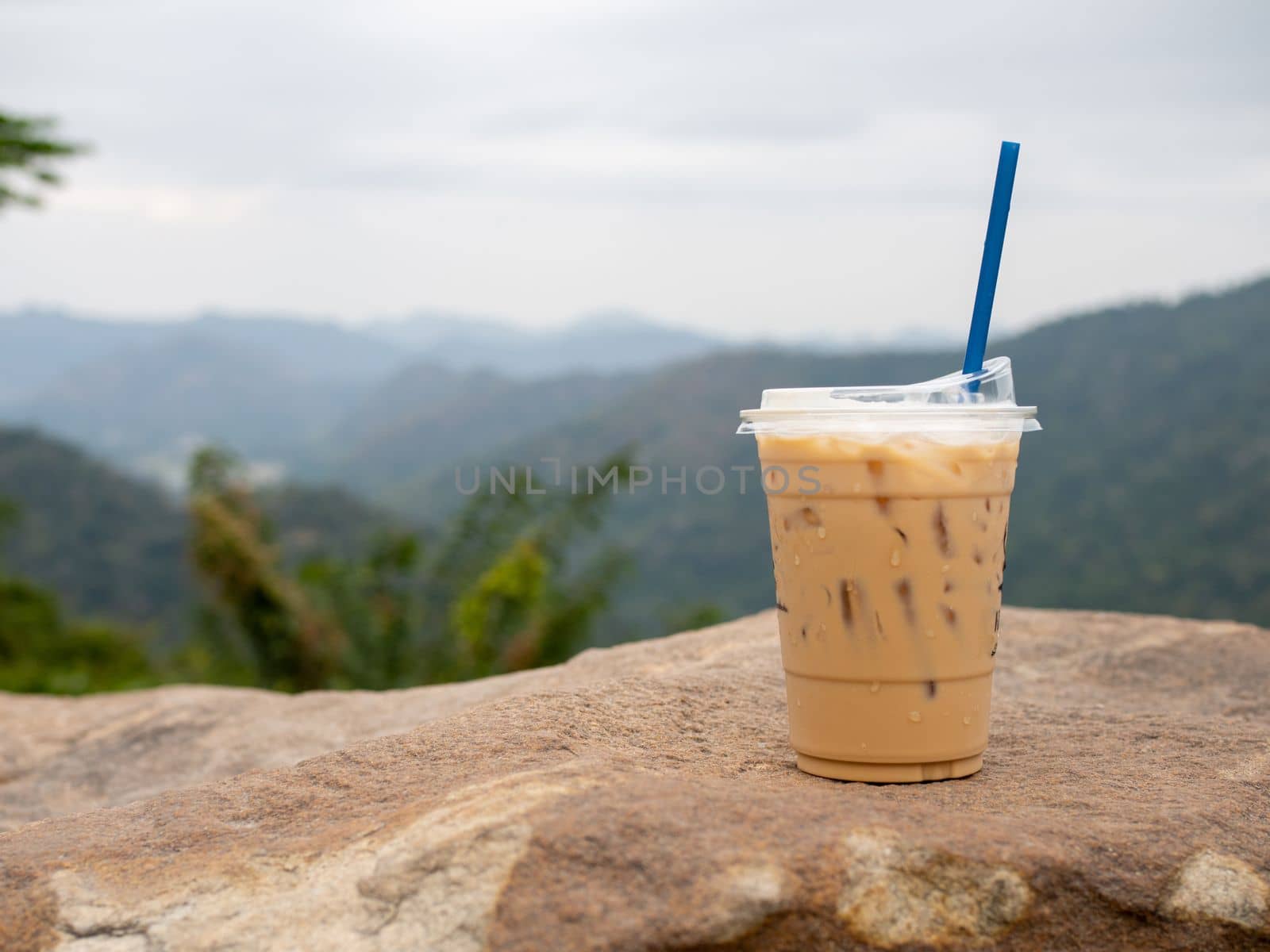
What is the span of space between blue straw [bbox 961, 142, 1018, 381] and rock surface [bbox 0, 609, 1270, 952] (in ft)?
2.82

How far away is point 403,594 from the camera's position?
8.70 metres

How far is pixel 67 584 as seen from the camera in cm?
2494

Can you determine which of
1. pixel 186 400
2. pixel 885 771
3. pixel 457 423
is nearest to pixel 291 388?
pixel 186 400

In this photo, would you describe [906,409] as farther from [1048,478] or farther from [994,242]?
[1048,478]

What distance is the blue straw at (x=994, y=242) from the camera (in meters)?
2.07

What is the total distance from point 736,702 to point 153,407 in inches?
3254

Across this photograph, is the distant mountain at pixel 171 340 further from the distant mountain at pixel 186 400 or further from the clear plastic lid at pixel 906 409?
the clear plastic lid at pixel 906 409

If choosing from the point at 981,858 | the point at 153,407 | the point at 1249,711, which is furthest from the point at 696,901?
the point at 153,407

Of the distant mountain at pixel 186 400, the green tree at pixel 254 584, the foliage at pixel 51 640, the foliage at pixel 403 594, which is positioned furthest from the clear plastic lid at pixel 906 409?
the distant mountain at pixel 186 400

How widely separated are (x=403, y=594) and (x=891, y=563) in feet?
23.2

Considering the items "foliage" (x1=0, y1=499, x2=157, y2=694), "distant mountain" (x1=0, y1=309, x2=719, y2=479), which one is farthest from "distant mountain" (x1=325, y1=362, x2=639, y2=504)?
"foliage" (x1=0, y1=499, x2=157, y2=694)

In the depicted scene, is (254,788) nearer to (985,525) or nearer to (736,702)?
(736,702)

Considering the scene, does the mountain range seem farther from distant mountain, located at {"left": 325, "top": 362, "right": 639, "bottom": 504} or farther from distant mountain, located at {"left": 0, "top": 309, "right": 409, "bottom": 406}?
distant mountain, located at {"left": 0, "top": 309, "right": 409, "bottom": 406}

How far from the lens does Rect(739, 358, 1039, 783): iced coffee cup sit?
204cm
